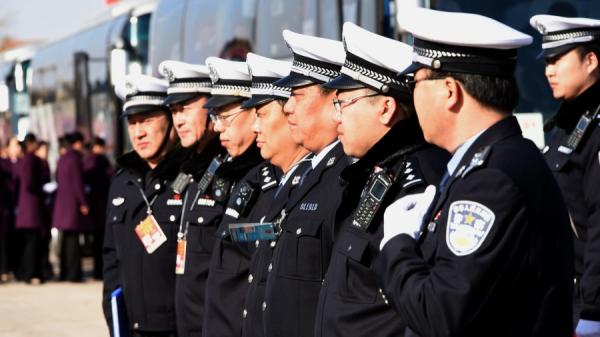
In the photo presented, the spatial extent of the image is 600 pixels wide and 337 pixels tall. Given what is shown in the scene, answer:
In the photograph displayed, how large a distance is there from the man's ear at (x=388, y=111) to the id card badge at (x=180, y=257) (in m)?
2.23

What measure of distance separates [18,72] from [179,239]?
19.9 m

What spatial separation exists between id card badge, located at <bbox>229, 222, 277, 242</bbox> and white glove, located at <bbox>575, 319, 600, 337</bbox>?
1320 mm

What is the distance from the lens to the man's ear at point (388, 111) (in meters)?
4.16

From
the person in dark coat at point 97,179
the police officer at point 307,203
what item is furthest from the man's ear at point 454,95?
the person in dark coat at point 97,179

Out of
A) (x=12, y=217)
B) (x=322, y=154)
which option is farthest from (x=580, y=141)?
(x=12, y=217)

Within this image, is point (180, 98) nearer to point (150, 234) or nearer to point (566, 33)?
point (150, 234)

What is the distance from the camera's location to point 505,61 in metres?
3.31

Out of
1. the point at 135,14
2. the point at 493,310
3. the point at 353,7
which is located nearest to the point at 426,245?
the point at 493,310

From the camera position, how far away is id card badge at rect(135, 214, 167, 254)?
6.56 metres

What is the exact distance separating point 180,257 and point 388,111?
7.63 feet

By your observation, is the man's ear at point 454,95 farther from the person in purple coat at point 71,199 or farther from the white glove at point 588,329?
the person in purple coat at point 71,199

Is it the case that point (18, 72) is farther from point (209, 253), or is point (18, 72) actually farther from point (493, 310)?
point (493, 310)

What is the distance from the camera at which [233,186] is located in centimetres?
600

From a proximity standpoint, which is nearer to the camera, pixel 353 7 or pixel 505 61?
pixel 505 61
